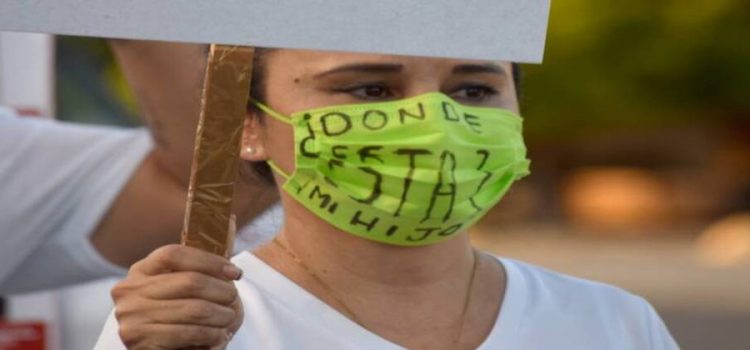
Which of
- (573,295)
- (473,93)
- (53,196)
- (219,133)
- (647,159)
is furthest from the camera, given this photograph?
(647,159)

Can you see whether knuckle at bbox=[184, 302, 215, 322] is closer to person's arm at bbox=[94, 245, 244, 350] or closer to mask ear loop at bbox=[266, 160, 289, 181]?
person's arm at bbox=[94, 245, 244, 350]

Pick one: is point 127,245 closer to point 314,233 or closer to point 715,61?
point 314,233

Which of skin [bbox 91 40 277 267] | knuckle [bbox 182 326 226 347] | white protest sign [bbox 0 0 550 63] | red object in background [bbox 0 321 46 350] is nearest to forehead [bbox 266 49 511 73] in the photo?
white protest sign [bbox 0 0 550 63]

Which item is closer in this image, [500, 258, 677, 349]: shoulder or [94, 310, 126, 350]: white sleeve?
[94, 310, 126, 350]: white sleeve

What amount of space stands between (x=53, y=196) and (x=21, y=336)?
3.68ft

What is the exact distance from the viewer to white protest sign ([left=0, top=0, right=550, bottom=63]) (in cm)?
205

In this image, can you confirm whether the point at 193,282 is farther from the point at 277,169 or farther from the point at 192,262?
the point at 277,169

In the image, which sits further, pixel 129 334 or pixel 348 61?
pixel 348 61

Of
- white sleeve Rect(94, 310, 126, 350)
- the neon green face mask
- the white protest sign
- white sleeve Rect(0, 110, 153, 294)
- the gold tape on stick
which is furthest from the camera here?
white sleeve Rect(0, 110, 153, 294)

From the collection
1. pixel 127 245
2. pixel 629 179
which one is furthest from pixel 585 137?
pixel 127 245

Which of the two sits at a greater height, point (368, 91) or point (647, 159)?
point (368, 91)

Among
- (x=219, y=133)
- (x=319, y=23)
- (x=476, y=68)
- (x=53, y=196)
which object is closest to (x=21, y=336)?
(x=53, y=196)

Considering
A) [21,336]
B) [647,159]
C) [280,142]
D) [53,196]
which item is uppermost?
[280,142]

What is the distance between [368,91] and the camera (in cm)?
259
